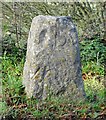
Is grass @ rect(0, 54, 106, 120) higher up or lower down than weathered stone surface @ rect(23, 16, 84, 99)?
lower down

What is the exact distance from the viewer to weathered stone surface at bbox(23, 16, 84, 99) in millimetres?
5371

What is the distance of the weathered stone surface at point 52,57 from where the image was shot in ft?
17.6

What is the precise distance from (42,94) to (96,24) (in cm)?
374

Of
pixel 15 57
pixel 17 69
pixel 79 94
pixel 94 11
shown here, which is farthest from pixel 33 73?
pixel 94 11

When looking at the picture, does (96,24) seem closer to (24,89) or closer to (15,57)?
(15,57)

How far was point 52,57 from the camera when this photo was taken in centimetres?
541

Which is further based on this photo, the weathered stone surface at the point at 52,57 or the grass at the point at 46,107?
the weathered stone surface at the point at 52,57

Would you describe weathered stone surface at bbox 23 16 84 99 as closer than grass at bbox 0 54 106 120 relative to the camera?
No

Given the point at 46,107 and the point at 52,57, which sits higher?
the point at 52,57

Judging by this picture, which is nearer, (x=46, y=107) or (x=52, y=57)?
(x=46, y=107)

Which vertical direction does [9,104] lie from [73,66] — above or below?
below

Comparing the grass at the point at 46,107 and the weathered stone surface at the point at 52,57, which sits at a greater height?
the weathered stone surface at the point at 52,57

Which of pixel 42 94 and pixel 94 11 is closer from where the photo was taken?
pixel 42 94

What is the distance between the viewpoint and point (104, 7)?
8.70 meters
